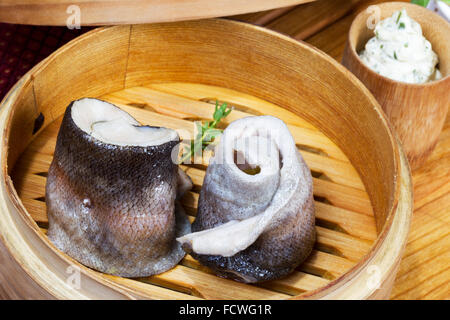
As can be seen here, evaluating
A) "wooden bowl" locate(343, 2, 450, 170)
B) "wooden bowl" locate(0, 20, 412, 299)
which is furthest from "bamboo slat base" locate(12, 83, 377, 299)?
"wooden bowl" locate(343, 2, 450, 170)

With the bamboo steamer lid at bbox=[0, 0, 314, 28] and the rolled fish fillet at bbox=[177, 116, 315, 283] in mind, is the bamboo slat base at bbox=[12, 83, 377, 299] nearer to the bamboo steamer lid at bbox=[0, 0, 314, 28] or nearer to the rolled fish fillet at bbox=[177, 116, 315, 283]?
the rolled fish fillet at bbox=[177, 116, 315, 283]

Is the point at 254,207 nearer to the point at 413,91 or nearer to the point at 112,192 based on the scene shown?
the point at 112,192

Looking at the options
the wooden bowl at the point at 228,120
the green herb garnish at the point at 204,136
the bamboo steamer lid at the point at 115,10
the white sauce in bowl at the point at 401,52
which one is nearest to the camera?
the wooden bowl at the point at 228,120

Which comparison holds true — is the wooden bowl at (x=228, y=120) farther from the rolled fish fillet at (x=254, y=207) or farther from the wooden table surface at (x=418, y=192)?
the wooden table surface at (x=418, y=192)

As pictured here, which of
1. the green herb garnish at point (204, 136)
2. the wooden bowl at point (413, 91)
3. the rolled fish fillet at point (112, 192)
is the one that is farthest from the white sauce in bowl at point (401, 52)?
the rolled fish fillet at point (112, 192)

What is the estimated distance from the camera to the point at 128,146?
1466 millimetres

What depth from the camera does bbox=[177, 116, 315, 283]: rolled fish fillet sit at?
148 centimetres

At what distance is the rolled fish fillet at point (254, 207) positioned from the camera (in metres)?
1.48

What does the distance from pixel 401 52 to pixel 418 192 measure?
1.48ft

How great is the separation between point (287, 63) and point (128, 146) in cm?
70

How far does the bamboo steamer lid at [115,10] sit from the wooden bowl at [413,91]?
0.26 m

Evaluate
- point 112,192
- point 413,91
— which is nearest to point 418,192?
point 413,91

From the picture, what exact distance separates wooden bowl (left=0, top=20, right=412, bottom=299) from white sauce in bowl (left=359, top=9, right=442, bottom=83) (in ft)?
0.58
